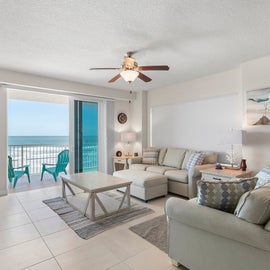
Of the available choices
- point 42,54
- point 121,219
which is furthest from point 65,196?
point 42,54

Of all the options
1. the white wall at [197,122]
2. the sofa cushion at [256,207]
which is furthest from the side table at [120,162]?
the sofa cushion at [256,207]

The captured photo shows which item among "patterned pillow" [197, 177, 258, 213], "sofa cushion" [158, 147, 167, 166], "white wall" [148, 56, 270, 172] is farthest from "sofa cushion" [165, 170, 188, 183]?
"patterned pillow" [197, 177, 258, 213]

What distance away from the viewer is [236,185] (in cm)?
157

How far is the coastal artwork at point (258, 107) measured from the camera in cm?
310

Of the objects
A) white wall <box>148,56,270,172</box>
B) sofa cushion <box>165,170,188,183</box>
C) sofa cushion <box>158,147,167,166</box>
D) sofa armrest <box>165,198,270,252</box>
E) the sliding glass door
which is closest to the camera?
sofa armrest <box>165,198,270,252</box>

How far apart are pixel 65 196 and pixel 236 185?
3052 millimetres

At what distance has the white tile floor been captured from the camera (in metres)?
1.83

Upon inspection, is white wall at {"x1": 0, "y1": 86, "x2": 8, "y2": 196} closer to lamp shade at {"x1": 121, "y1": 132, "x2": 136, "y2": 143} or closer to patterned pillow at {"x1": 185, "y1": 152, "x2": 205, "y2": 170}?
lamp shade at {"x1": 121, "y1": 132, "x2": 136, "y2": 143}

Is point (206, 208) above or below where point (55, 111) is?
below

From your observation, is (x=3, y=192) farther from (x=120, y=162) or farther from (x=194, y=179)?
(x=194, y=179)

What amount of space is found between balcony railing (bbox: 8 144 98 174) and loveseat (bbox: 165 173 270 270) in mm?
3881

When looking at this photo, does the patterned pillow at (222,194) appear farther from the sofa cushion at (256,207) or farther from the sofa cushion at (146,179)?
the sofa cushion at (146,179)

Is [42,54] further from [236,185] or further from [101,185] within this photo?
[236,185]

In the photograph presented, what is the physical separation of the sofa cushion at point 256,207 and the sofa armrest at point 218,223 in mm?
39
